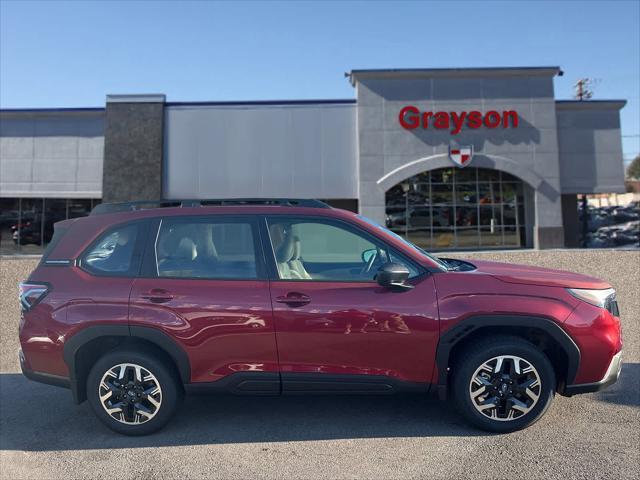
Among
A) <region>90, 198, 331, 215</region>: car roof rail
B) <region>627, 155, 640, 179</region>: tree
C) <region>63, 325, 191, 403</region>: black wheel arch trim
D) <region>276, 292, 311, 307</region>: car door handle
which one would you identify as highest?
<region>627, 155, 640, 179</region>: tree

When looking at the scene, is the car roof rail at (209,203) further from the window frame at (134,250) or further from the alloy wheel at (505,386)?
the alloy wheel at (505,386)

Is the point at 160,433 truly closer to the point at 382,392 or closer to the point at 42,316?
the point at 42,316

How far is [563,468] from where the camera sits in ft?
10.5

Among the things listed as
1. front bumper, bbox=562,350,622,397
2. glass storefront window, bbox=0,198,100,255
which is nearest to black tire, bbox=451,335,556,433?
front bumper, bbox=562,350,622,397

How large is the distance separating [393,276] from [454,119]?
Result: 16.8m

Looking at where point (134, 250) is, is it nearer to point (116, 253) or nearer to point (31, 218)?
point (116, 253)

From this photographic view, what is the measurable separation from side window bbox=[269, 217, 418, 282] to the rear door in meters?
0.19

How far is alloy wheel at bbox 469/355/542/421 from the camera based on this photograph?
363 cm

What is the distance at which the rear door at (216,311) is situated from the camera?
11.8 ft

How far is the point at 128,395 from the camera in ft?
12.4

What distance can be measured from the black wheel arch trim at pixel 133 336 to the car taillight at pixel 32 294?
1.41ft

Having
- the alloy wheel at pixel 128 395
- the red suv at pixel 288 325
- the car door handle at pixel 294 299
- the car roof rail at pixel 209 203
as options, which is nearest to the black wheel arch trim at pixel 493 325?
the red suv at pixel 288 325

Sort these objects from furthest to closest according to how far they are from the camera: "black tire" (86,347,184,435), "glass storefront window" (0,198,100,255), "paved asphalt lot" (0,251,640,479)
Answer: "glass storefront window" (0,198,100,255), "black tire" (86,347,184,435), "paved asphalt lot" (0,251,640,479)

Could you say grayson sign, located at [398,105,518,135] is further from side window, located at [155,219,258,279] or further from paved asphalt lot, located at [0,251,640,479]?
side window, located at [155,219,258,279]
